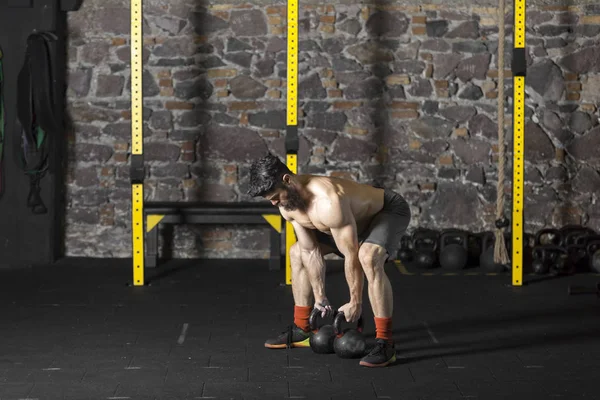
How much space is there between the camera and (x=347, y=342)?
4.94 m

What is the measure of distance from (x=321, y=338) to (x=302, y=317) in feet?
1.04

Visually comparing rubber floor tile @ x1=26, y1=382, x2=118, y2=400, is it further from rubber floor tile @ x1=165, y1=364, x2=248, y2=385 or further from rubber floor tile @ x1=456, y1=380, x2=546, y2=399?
rubber floor tile @ x1=456, y1=380, x2=546, y2=399

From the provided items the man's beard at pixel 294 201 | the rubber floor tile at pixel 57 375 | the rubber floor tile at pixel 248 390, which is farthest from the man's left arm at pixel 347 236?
the rubber floor tile at pixel 57 375

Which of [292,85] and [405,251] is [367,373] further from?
[405,251]

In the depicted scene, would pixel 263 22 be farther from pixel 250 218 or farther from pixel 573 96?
pixel 573 96

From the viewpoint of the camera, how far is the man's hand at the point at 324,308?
4.99 metres

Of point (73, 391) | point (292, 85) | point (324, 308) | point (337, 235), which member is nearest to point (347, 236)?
point (337, 235)

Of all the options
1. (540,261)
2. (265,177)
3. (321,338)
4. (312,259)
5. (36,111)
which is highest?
(36,111)

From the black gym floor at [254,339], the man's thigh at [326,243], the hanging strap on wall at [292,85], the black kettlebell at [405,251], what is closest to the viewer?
the black gym floor at [254,339]

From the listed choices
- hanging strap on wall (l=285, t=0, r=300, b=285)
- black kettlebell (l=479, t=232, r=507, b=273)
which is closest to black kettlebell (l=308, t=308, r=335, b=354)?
hanging strap on wall (l=285, t=0, r=300, b=285)

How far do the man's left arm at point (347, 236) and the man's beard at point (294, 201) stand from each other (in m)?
0.10

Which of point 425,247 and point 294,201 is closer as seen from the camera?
point 294,201

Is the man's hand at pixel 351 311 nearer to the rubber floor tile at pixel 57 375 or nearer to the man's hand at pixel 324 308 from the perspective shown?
the man's hand at pixel 324 308

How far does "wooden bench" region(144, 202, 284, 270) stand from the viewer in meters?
7.58
